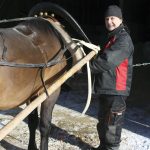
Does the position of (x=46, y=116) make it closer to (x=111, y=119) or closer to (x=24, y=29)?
(x=111, y=119)

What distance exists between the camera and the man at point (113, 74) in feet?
11.0

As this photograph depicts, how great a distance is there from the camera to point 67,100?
5699 mm

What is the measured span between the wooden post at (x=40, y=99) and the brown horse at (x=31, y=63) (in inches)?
6.4

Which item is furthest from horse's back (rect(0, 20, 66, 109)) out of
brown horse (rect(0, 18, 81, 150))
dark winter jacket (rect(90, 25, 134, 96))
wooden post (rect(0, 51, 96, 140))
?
dark winter jacket (rect(90, 25, 134, 96))

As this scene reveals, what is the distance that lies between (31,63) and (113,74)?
85cm

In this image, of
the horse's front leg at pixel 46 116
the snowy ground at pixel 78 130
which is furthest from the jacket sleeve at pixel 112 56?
the snowy ground at pixel 78 130

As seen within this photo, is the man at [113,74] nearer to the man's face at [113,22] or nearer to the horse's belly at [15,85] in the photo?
the man's face at [113,22]

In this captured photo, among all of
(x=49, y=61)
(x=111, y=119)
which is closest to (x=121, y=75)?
Answer: (x=111, y=119)

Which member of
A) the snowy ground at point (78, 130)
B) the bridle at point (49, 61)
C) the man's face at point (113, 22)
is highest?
the man's face at point (113, 22)

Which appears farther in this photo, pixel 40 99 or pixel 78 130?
pixel 78 130

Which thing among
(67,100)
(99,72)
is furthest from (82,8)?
(99,72)

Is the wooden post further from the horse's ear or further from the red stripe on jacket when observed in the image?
the horse's ear

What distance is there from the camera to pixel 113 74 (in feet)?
11.6

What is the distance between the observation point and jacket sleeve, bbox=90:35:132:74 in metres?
3.33
